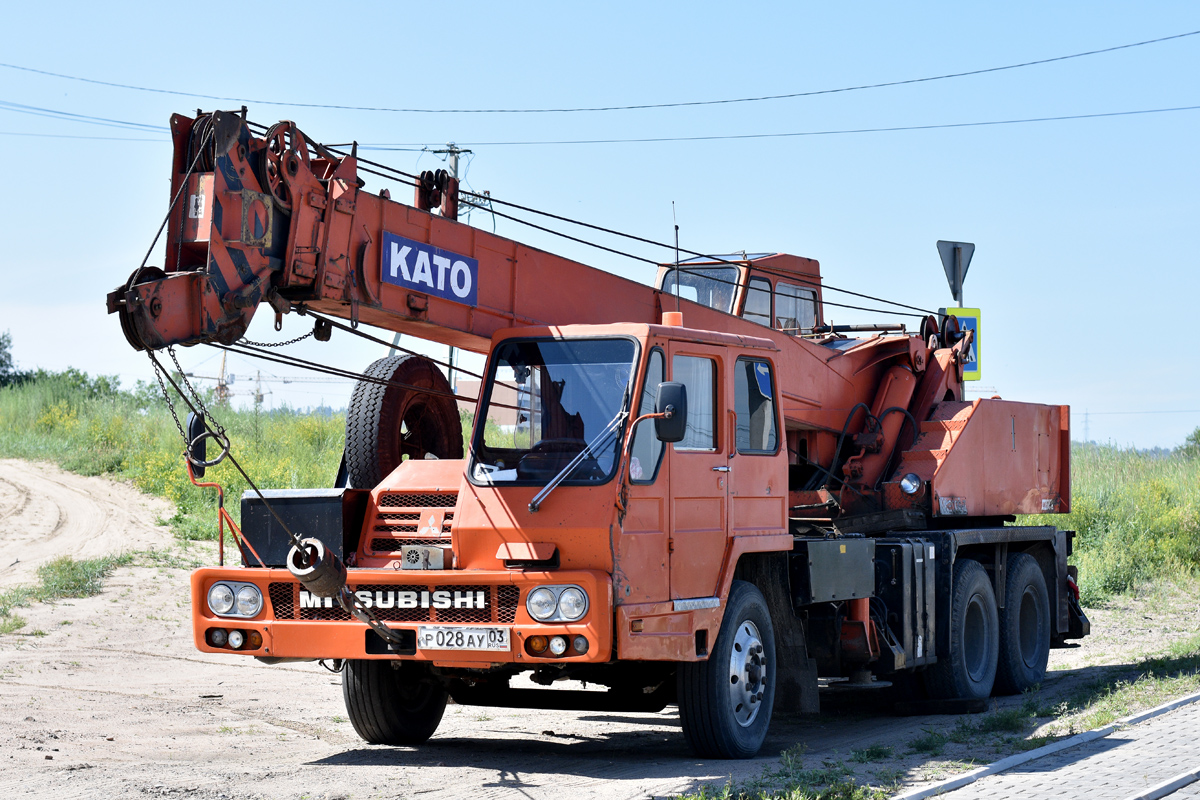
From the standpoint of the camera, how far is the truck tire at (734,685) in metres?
8.20

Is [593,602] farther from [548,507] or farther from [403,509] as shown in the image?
[403,509]

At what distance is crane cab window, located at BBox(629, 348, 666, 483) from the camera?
25.5 ft

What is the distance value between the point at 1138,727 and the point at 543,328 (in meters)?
5.34

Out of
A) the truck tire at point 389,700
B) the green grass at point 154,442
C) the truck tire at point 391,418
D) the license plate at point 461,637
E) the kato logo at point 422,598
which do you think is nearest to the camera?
the license plate at point 461,637

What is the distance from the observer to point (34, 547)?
20125 millimetres

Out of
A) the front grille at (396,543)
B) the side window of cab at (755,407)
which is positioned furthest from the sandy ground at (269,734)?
the side window of cab at (755,407)

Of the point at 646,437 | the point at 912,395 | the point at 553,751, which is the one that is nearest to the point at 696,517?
the point at 646,437

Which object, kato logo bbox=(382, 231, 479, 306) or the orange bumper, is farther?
kato logo bbox=(382, 231, 479, 306)

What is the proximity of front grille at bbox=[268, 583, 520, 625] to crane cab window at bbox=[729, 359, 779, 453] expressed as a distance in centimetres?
207

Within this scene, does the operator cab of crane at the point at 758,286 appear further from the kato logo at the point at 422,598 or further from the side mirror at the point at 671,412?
the kato logo at the point at 422,598

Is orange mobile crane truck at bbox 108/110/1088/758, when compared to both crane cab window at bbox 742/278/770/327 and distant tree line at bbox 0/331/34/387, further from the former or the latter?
distant tree line at bbox 0/331/34/387

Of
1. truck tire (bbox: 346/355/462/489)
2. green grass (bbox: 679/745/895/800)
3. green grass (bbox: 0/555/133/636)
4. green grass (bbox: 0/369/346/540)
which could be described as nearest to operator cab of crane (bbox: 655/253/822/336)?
truck tire (bbox: 346/355/462/489)

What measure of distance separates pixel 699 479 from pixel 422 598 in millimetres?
1888

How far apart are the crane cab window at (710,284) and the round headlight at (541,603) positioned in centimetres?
588
